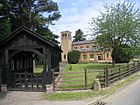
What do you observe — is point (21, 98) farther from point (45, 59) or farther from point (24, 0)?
point (24, 0)

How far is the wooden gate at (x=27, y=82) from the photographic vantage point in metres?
18.1

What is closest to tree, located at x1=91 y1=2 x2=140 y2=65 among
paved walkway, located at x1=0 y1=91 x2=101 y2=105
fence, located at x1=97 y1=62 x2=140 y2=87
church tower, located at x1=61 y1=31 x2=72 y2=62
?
fence, located at x1=97 y1=62 x2=140 y2=87

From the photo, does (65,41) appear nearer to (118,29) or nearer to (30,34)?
(118,29)

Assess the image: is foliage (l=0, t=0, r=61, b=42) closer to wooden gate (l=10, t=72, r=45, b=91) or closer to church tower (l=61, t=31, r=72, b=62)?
wooden gate (l=10, t=72, r=45, b=91)

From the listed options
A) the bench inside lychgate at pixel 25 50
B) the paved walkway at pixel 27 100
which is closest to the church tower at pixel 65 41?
the bench inside lychgate at pixel 25 50

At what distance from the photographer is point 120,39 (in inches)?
1439

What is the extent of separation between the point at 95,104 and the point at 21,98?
4.62m

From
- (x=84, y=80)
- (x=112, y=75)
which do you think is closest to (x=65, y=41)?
(x=112, y=75)

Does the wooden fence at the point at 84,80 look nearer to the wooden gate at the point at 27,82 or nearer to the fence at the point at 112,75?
the fence at the point at 112,75

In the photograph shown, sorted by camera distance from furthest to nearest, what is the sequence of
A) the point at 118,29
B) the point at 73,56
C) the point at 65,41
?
the point at 65,41, the point at 73,56, the point at 118,29

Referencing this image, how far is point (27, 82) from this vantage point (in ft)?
60.2

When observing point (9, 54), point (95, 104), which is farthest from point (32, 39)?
point (95, 104)

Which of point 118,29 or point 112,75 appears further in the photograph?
point 118,29

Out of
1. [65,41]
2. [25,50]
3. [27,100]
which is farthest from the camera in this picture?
[65,41]
